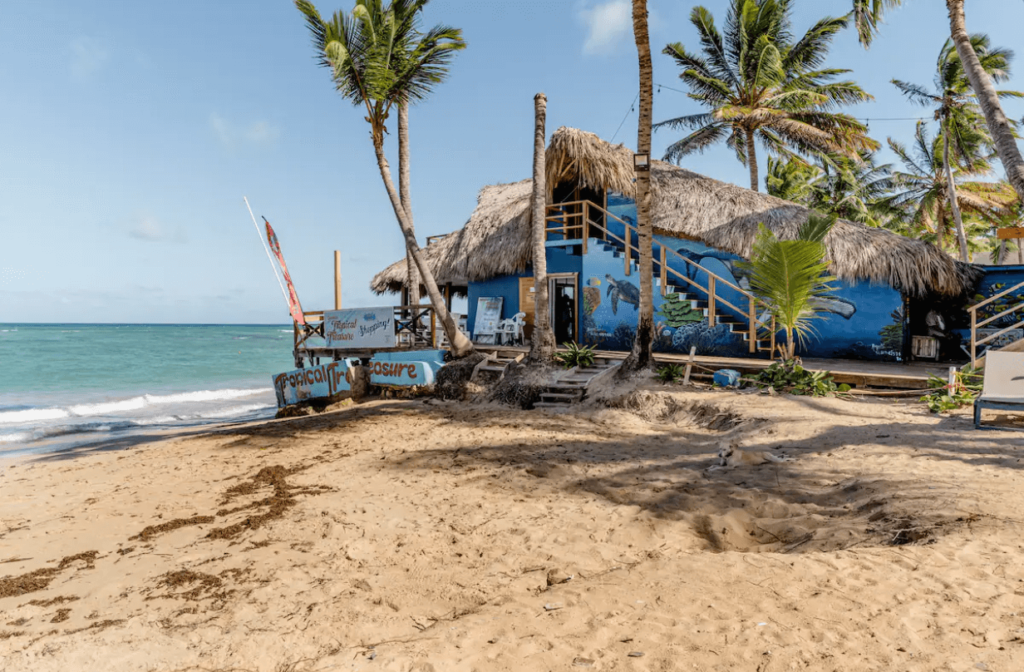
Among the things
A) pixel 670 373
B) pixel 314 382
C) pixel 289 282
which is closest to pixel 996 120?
pixel 670 373

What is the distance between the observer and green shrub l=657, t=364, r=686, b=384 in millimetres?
10172

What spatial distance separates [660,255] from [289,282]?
10896 millimetres

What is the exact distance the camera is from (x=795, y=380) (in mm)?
9016

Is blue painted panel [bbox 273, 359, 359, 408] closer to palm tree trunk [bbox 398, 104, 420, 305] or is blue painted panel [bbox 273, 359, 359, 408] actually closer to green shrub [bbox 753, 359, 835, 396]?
palm tree trunk [bbox 398, 104, 420, 305]

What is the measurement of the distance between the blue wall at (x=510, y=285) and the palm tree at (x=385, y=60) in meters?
3.32

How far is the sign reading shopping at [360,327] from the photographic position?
1452 cm

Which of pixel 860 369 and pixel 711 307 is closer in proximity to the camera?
pixel 860 369

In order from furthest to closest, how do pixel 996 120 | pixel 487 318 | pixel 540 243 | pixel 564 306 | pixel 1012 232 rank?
pixel 487 318
pixel 564 306
pixel 540 243
pixel 1012 232
pixel 996 120

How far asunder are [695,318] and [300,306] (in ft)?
37.8

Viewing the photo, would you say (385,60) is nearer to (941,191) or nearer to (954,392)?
(954,392)

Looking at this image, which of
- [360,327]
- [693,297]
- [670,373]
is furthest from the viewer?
[360,327]

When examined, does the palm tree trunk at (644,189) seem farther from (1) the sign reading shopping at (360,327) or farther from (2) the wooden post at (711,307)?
(1) the sign reading shopping at (360,327)

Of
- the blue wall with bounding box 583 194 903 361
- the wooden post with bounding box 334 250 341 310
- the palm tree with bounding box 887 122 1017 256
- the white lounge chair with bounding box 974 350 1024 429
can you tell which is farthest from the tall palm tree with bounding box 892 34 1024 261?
the wooden post with bounding box 334 250 341 310

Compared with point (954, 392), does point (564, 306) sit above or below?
above
